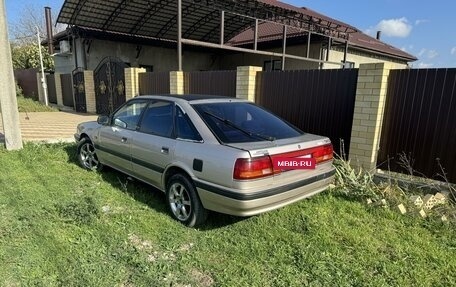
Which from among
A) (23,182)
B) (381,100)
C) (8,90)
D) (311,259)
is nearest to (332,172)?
(311,259)

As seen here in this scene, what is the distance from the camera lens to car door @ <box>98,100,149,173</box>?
451 centimetres

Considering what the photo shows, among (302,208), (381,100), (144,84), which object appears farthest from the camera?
(144,84)

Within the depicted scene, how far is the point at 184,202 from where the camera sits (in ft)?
12.2

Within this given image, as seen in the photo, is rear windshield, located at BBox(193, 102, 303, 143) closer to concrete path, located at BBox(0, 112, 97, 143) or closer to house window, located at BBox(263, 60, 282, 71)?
concrete path, located at BBox(0, 112, 97, 143)

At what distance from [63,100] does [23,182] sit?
14.0 metres

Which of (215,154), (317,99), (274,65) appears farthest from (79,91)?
(215,154)

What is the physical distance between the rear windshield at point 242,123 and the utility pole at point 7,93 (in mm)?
4544

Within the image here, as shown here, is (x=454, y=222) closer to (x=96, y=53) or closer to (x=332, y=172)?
(x=332, y=172)

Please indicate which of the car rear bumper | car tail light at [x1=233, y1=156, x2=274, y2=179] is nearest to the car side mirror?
the car rear bumper

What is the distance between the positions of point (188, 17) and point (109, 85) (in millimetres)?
6163

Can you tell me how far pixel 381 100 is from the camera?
16.9 ft

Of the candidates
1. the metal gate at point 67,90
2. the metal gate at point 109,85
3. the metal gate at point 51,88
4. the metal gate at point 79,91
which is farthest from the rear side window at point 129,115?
the metal gate at point 51,88

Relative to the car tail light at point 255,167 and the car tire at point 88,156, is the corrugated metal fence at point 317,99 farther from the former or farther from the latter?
the car tire at point 88,156

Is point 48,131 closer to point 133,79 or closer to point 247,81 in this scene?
point 133,79
